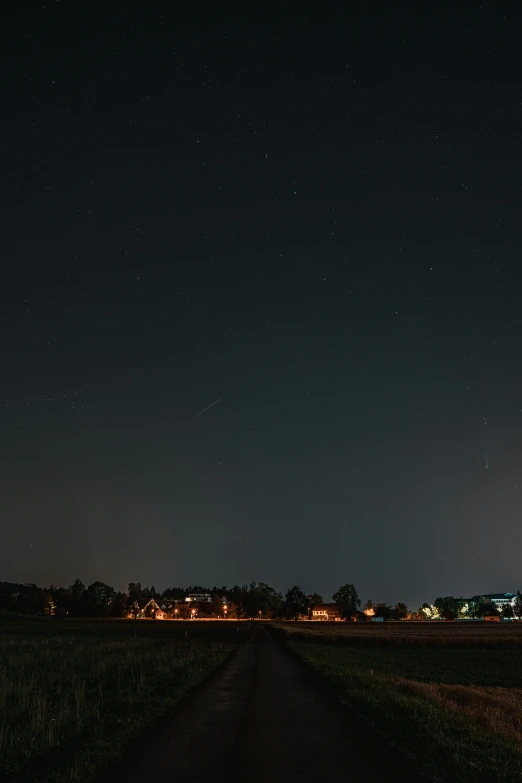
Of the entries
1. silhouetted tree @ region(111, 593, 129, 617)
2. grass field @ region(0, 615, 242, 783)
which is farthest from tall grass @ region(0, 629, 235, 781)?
silhouetted tree @ region(111, 593, 129, 617)

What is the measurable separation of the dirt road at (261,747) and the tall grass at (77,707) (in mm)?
724

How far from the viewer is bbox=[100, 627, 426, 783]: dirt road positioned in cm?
884

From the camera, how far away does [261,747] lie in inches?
423

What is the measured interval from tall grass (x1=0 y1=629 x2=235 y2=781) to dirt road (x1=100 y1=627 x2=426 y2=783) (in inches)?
28.5

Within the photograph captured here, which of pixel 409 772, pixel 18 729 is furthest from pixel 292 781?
pixel 18 729

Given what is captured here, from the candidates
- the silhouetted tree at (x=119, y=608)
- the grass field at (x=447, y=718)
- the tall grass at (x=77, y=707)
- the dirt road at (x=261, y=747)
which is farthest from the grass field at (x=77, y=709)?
the silhouetted tree at (x=119, y=608)

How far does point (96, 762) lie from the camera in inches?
373

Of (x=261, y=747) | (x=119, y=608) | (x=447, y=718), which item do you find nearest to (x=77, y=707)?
(x=261, y=747)

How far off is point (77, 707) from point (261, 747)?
598 centimetres

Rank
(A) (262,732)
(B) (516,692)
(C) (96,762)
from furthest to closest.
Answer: (B) (516,692) → (A) (262,732) → (C) (96,762)

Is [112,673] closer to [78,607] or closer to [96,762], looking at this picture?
[96,762]

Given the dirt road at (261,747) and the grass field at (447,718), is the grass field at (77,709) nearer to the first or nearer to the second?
the dirt road at (261,747)

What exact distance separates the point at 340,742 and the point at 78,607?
178 metres

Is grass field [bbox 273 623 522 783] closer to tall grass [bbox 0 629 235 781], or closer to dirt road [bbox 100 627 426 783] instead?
dirt road [bbox 100 627 426 783]
